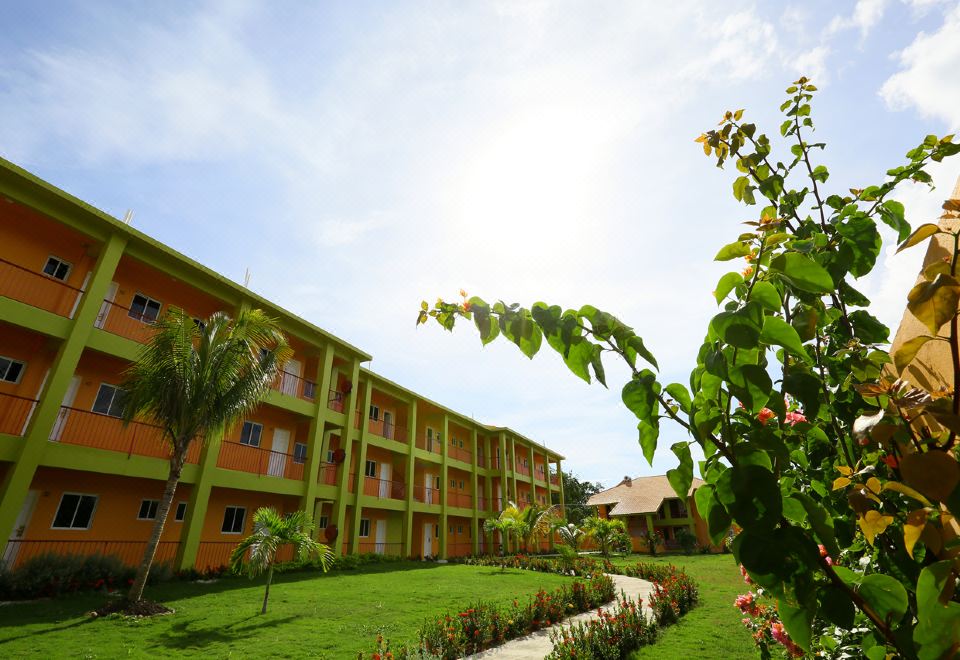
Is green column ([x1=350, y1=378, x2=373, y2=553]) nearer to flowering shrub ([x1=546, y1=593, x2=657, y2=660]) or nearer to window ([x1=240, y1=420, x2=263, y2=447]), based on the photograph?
window ([x1=240, y1=420, x2=263, y2=447])

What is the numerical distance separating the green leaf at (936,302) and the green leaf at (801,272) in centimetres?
14

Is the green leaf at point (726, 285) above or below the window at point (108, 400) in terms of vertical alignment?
below

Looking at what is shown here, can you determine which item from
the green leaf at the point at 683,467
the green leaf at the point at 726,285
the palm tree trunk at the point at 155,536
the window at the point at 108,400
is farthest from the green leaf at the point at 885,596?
the window at the point at 108,400

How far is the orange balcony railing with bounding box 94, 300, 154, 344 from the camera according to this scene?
13938 millimetres

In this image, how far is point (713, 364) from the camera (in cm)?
88

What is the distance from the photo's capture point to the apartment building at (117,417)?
12.0 metres

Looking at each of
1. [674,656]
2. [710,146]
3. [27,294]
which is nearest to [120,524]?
[27,294]

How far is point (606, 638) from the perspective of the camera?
828 cm

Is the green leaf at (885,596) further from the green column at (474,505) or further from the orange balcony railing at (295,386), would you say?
the green column at (474,505)

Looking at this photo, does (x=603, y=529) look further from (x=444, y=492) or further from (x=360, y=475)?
(x=360, y=475)

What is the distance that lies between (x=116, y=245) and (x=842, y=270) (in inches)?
684

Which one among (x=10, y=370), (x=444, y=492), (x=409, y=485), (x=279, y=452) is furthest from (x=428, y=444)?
(x=10, y=370)

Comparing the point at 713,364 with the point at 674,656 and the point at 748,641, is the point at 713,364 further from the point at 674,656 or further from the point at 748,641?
the point at 748,641

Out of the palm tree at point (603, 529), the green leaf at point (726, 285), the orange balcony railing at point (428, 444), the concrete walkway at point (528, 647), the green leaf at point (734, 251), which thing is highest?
the orange balcony railing at point (428, 444)
